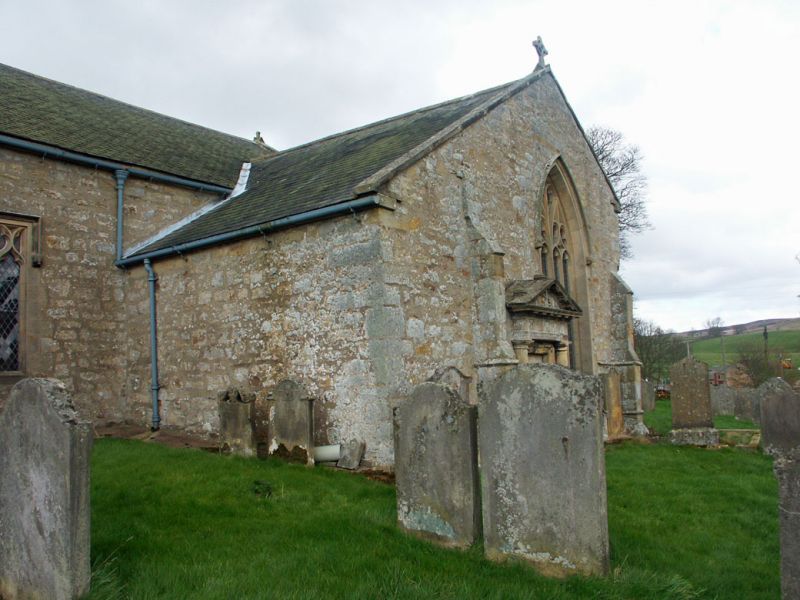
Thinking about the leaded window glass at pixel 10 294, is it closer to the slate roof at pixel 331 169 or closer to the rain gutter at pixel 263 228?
the rain gutter at pixel 263 228

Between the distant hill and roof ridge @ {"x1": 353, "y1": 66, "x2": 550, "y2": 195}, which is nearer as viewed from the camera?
roof ridge @ {"x1": 353, "y1": 66, "x2": 550, "y2": 195}

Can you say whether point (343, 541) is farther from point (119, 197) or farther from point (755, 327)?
point (755, 327)

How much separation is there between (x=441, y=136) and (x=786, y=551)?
795 cm

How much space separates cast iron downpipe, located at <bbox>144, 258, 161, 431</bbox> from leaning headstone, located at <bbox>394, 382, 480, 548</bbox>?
24.3 feet

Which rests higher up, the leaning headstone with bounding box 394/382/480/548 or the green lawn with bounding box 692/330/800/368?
the green lawn with bounding box 692/330/800/368

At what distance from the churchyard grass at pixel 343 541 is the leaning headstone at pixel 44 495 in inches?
12.6

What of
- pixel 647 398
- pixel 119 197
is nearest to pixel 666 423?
pixel 647 398

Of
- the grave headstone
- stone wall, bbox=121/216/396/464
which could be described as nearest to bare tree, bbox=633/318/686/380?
the grave headstone

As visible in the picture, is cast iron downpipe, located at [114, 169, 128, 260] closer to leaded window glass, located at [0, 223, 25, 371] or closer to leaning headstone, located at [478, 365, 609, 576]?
leaded window glass, located at [0, 223, 25, 371]

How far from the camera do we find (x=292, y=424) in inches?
343

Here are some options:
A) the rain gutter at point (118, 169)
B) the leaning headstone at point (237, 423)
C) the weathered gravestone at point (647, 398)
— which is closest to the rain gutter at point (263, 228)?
the rain gutter at point (118, 169)

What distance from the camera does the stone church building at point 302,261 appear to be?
9086 millimetres

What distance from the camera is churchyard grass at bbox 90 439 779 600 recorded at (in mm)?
4297

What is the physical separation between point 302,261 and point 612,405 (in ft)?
23.8
